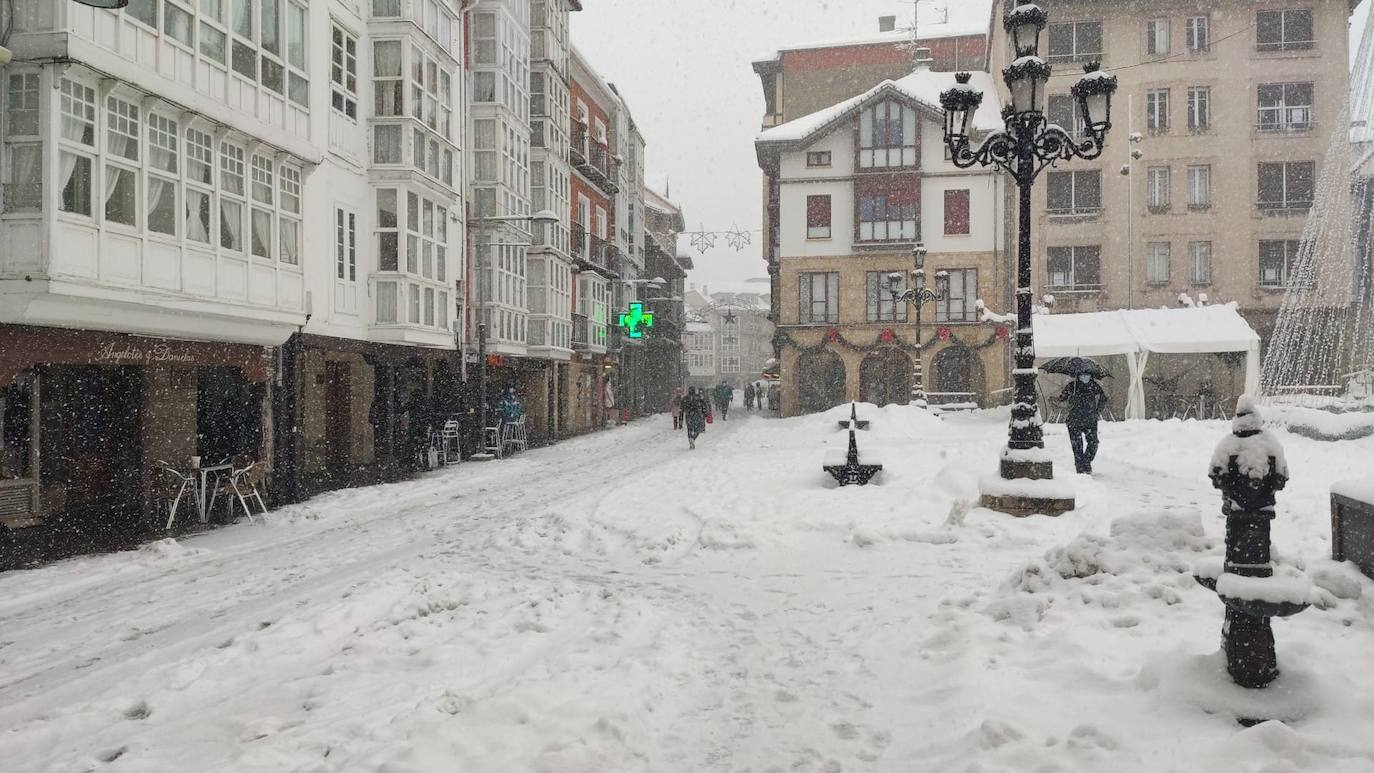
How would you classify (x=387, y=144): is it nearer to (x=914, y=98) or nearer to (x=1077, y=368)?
(x=1077, y=368)

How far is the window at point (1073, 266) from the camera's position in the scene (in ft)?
120

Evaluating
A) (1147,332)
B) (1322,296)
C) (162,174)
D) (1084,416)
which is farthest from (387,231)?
(1322,296)

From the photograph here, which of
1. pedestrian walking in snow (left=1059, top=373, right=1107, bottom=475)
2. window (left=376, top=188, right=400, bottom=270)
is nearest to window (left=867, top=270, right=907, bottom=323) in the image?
window (left=376, top=188, right=400, bottom=270)

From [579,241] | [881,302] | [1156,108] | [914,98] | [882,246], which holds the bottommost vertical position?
[881,302]

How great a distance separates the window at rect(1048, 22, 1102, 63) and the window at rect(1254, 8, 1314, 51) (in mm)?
6310

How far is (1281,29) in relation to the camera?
35.7 meters

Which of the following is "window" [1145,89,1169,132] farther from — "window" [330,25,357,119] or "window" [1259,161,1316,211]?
"window" [330,25,357,119]

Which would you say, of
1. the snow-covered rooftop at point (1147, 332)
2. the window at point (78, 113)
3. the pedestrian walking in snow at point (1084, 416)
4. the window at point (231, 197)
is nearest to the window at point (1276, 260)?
the snow-covered rooftop at point (1147, 332)

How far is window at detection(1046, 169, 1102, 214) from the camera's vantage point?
3669 centimetres

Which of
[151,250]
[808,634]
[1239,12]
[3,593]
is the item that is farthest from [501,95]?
[1239,12]

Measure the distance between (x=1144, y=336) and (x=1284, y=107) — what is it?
59.1 feet

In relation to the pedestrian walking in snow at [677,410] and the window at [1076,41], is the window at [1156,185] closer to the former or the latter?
the window at [1076,41]

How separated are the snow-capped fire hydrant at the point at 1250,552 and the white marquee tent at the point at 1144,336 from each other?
23.7 metres

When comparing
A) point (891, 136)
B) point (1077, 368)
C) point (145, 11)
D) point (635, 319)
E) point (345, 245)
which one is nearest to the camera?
point (145, 11)
